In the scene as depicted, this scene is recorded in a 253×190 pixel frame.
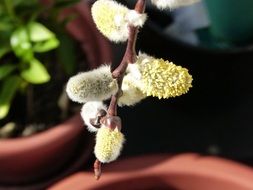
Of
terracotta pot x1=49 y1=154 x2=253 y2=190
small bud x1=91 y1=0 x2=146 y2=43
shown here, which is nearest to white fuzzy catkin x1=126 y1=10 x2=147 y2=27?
small bud x1=91 y1=0 x2=146 y2=43

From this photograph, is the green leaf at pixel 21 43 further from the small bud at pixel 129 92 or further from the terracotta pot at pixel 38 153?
the small bud at pixel 129 92

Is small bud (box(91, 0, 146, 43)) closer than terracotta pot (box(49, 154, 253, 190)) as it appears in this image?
Yes

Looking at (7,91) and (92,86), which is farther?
(7,91)

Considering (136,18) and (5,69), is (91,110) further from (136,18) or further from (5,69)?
(5,69)

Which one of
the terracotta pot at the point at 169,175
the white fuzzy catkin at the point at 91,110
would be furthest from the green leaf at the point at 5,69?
the white fuzzy catkin at the point at 91,110

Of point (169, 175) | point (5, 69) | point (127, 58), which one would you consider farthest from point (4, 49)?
point (127, 58)

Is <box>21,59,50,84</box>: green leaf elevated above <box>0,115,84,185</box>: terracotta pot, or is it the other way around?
<box>21,59,50,84</box>: green leaf

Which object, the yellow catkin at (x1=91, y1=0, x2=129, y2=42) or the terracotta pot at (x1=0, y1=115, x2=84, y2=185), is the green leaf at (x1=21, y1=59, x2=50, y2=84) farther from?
the yellow catkin at (x1=91, y1=0, x2=129, y2=42)
